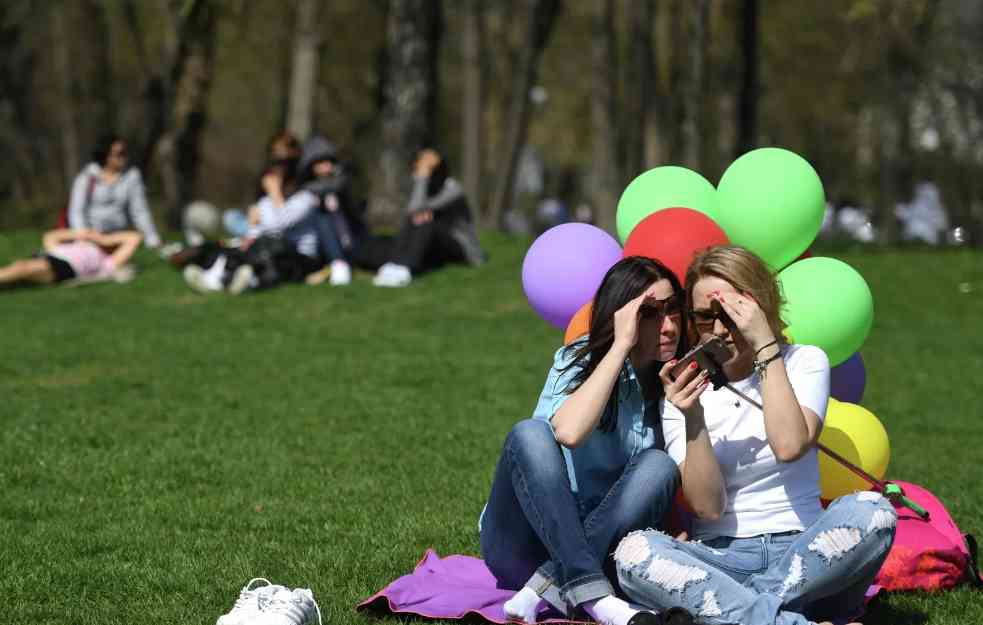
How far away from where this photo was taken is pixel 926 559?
5.47 metres

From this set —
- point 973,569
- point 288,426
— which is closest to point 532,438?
point 973,569

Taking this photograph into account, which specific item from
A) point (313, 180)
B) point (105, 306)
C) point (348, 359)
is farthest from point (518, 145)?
point (348, 359)

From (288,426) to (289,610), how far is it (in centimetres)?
430

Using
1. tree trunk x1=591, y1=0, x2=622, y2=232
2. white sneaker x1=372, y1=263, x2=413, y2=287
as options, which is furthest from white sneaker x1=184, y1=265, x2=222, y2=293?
tree trunk x1=591, y1=0, x2=622, y2=232

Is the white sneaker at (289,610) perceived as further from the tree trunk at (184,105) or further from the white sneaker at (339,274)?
the tree trunk at (184,105)

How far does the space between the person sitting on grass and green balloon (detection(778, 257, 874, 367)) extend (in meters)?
9.06

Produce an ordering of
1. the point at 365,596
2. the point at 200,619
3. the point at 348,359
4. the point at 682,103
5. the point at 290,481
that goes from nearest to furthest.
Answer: the point at 200,619
the point at 365,596
the point at 290,481
the point at 348,359
the point at 682,103

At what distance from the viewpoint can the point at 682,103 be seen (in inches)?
1299

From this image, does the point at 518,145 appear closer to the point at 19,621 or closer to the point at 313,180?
the point at 313,180

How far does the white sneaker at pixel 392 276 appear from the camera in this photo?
14445 mm

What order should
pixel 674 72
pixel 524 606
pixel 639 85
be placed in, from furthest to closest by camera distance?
pixel 674 72 < pixel 639 85 < pixel 524 606

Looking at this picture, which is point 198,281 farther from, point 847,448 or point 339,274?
point 847,448

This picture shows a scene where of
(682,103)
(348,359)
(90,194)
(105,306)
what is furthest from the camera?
(682,103)

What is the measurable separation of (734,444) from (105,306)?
396 inches
